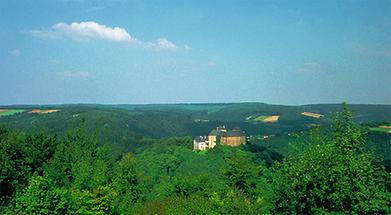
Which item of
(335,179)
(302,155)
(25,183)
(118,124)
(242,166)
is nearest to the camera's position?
(335,179)

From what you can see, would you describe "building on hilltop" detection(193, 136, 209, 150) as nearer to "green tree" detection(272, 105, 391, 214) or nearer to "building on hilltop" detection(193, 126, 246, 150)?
"building on hilltop" detection(193, 126, 246, 150)

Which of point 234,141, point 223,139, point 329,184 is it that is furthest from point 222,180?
point 223,139

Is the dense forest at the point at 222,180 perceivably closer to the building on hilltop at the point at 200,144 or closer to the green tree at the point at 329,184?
the green tree at the point at 329,184

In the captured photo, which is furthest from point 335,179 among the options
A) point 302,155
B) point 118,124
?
point 118,124

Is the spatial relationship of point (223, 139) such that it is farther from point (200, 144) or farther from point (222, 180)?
point (222, 180)

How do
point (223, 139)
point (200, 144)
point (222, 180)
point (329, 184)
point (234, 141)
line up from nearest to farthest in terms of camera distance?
point (329, 184)
point (222, 180)
point (234, 141)
point (223, 139)
point (200, 144)

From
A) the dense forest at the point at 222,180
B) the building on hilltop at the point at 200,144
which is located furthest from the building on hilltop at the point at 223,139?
the dense forest at the point at 222,180

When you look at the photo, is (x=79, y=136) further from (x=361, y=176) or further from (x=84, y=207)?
(x=361, y=176)

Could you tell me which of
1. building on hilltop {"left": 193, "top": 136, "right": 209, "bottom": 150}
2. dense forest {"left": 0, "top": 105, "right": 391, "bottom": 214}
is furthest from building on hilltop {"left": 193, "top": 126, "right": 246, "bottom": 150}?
dense forest {"left": 0, "top": 105, "right": 391, "bottom": 214}
